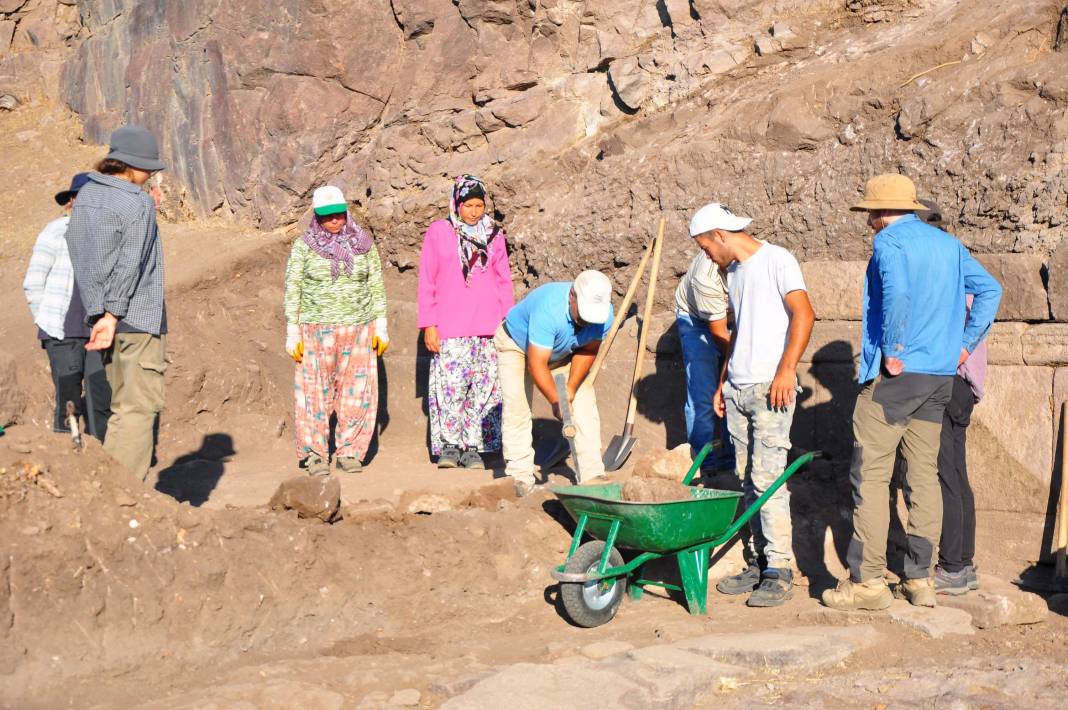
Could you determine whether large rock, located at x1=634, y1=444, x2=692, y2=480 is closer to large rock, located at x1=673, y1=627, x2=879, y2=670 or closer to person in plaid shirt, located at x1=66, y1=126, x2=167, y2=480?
large rock, located at x1=673, y1=627, x2=879, y2=670

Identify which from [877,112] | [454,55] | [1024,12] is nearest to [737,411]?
[877,112]

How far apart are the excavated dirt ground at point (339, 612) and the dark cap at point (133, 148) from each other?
1177 millimetres

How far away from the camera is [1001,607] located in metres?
→ 4.51

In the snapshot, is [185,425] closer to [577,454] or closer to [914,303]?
[577,454]

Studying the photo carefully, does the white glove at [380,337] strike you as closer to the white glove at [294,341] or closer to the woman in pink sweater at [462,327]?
the woman in pink sweater at [462,327]

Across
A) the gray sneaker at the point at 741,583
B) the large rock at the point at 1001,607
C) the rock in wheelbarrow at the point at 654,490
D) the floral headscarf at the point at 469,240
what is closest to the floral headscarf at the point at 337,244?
the floral headscarf at the point at 469,240

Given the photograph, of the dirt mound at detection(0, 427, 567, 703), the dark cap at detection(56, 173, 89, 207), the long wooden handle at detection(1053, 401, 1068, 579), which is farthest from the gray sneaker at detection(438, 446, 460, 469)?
the long wooden handle at detection(1053, 401, 1068, 579)

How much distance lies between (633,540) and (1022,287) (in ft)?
7.86

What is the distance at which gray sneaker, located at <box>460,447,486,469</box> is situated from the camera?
6902 mm

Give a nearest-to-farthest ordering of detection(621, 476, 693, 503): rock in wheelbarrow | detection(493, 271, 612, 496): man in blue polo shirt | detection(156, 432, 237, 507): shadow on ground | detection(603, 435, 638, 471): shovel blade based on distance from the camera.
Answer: detection(621, 476, 693, 503): rock in wheelbarrow
detection(493, 271, 612, 496): man in blue polo shirt
detection(603, 435, 638, 471): shovel blade
detection(156, 432, 237, 507): shadow on ground

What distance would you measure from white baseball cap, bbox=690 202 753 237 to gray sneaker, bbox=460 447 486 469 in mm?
2599

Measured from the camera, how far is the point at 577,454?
5.74 metres

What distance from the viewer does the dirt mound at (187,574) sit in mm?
3965

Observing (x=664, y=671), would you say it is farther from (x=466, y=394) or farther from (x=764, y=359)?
(x=466, y=394)
